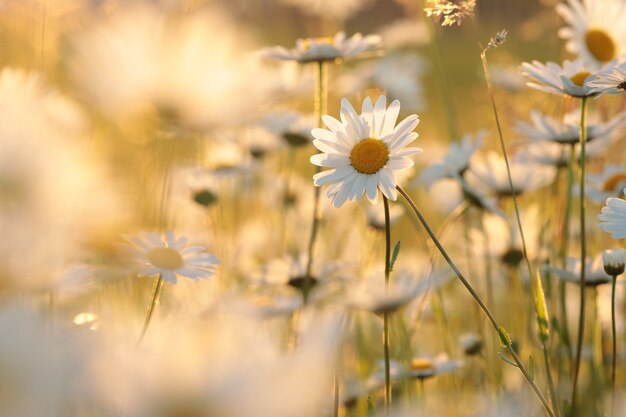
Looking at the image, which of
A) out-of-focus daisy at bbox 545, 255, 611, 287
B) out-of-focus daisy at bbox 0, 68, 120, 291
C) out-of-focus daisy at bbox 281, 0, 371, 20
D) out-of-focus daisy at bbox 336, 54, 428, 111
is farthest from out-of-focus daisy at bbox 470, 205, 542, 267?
out-of-focus daisy at bbox 281, 0, 371, 20

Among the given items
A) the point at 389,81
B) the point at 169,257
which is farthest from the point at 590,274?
the point at 389,81

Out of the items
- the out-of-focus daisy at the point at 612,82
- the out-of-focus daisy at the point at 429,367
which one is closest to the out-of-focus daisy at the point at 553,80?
the out-of-focus daisy at the point at 612,82

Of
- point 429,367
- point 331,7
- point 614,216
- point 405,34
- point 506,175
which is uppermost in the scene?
point 331,7

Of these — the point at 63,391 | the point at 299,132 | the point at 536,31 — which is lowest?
the point at 63,391

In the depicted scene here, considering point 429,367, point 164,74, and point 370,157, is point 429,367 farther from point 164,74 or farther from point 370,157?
point 164,74

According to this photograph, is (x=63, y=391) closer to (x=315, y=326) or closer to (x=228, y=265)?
(x=315, y=326)

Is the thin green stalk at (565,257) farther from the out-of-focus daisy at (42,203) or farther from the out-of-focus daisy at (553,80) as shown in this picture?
the out-of-focus daisy at (42,203)

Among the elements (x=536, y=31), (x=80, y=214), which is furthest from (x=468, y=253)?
(x=80, y=214)
